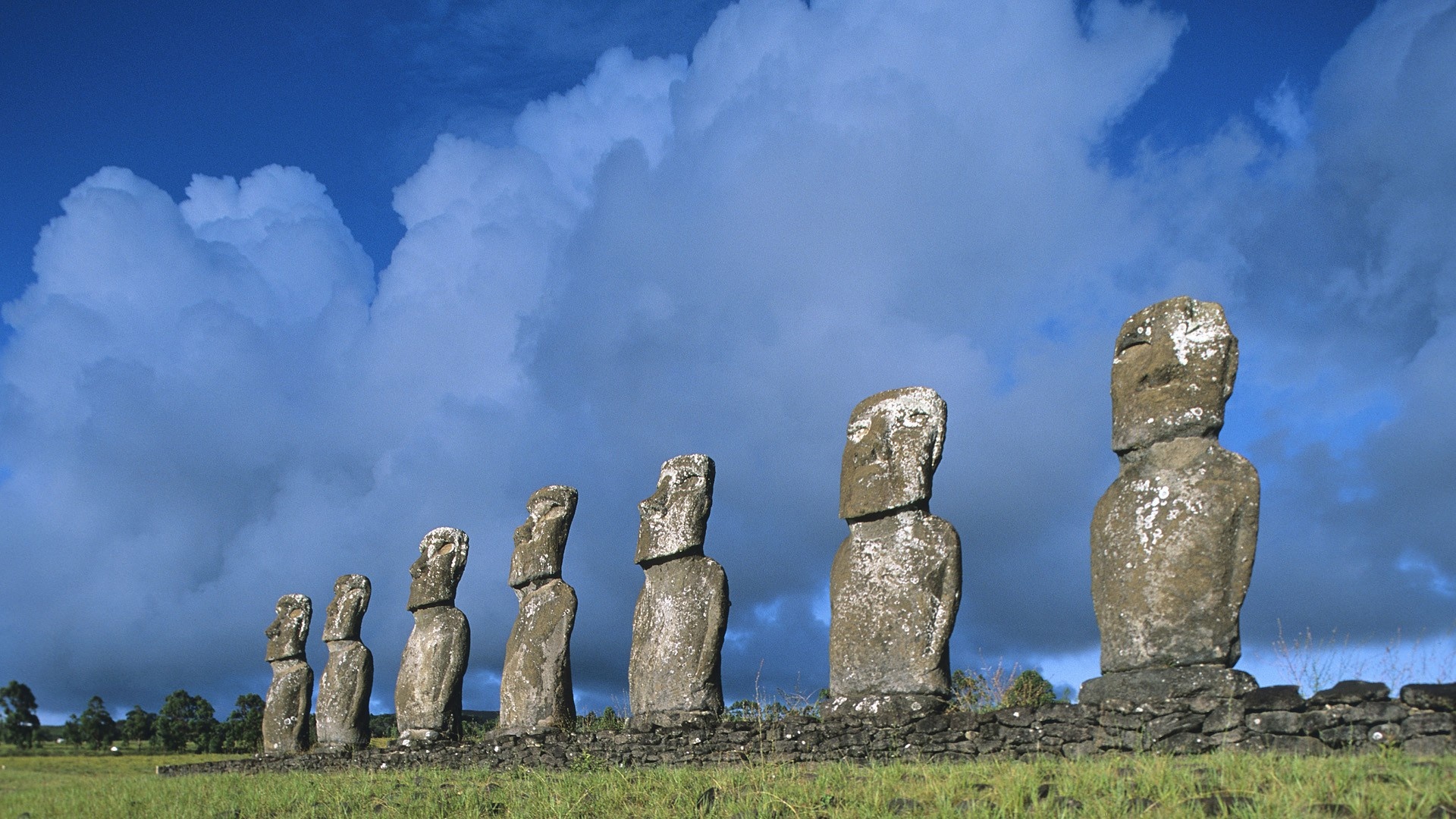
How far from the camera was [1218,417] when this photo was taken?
9.98m

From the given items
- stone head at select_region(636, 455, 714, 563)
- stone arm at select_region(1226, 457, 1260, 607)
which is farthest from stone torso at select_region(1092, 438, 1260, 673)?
stone head at select_region(636, 455, 714, 563)

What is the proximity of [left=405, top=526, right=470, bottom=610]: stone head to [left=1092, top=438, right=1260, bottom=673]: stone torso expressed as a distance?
→ 36.6 feet

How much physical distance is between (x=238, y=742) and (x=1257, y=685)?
35.6m

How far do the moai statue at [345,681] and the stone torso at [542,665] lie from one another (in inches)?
184

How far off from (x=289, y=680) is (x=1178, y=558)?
17094 mm

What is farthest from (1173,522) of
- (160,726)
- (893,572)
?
(160,726)

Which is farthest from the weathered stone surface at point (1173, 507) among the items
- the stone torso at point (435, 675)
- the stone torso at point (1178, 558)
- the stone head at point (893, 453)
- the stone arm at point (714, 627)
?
the stone torso at point (435, 675)

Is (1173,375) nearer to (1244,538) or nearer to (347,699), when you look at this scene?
(1244,538)

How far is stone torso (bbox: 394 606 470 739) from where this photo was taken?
17.0 m

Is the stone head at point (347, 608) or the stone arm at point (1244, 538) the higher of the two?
the stone head at point (347, 608)

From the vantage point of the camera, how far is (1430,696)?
7.46 m

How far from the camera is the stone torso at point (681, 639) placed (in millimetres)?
12969

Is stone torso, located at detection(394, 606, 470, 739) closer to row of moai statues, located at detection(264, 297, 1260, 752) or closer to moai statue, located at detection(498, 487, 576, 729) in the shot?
row of moai statues, located at detection(264, 297, 1260, 752)

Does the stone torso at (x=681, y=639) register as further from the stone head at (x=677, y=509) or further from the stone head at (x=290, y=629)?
the stone head at (x=290, y=629)
